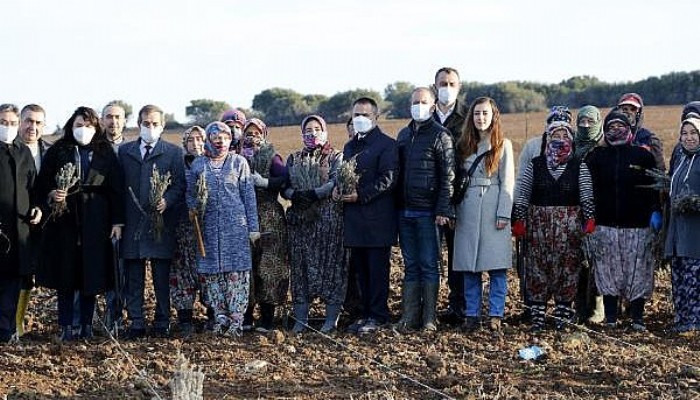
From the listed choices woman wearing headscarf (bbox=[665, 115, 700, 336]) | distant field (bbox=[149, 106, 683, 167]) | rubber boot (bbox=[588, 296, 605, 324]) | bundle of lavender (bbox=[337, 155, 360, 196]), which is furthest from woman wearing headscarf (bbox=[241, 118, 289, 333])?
distant field (bbox=[149, 106, 683, 167])

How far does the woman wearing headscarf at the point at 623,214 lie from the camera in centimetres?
880

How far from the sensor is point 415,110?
870cm

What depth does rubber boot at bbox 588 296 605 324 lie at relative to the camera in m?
9.26

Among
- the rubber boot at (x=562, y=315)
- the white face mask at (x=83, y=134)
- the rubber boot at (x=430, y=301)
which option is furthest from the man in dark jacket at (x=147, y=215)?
the rubber boot at (x=562, y=315)

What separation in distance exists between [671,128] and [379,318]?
64.7 ft

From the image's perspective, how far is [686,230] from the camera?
28.0 ft

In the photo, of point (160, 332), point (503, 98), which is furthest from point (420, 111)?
point (503, 98)

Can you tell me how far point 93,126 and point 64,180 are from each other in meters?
0.50

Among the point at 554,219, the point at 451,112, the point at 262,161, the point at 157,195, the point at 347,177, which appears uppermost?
the point at 451,112

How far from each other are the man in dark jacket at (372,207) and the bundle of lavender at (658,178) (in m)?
1.92

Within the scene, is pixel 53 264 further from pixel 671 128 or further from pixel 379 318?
pixel 671 128

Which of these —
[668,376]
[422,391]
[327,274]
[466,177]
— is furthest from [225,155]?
[668,376]

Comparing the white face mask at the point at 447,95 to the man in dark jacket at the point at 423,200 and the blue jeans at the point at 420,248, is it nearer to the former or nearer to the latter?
the man in dark jacket at the point at 423,200

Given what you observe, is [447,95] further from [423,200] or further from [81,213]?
[81,213]
